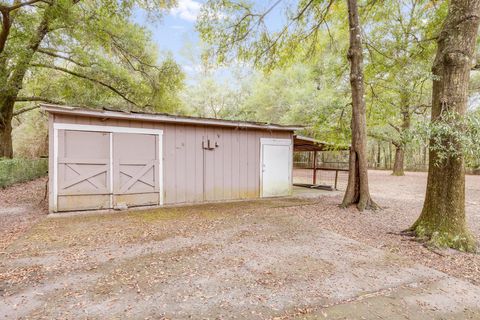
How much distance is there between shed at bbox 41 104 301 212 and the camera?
574 cm

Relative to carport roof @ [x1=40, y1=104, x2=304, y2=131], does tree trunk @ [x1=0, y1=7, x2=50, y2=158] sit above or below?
above

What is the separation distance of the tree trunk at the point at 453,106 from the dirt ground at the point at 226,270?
15.4 inches

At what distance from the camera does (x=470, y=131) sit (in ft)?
11.2

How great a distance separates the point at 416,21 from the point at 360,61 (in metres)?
4.43

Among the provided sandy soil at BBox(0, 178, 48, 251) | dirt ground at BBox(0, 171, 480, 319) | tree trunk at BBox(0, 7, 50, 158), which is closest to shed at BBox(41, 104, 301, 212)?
sandy soil at BBox(0, 178, 48, 251)

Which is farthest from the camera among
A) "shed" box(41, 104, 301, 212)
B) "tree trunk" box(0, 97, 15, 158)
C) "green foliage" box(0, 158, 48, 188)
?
"tree trunk" box(0, 97, 15, 158)

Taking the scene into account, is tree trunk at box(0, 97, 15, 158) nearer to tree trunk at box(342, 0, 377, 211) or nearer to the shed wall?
the shed wall

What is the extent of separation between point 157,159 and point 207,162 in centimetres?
135

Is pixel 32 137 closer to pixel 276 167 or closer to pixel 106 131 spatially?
pixel 106 131

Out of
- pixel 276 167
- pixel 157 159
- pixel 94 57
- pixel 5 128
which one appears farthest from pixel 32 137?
pixel 276 167

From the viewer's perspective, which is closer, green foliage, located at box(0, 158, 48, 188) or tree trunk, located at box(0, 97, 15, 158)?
green foliage, located at box(0, 158, 48, 188)

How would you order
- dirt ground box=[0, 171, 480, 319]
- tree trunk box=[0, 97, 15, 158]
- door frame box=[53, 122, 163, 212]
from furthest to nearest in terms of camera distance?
tree trunk box=[0, 97, 15, 158]
door frame box=[53, 122, 163, 212]
dirt ground box=[0, 171, 480, 319]

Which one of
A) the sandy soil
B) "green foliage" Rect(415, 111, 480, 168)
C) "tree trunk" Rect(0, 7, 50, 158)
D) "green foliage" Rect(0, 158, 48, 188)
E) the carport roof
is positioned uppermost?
"tree trunk" Rect(0, 7, 50, 158)

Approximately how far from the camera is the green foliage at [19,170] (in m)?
8.46
